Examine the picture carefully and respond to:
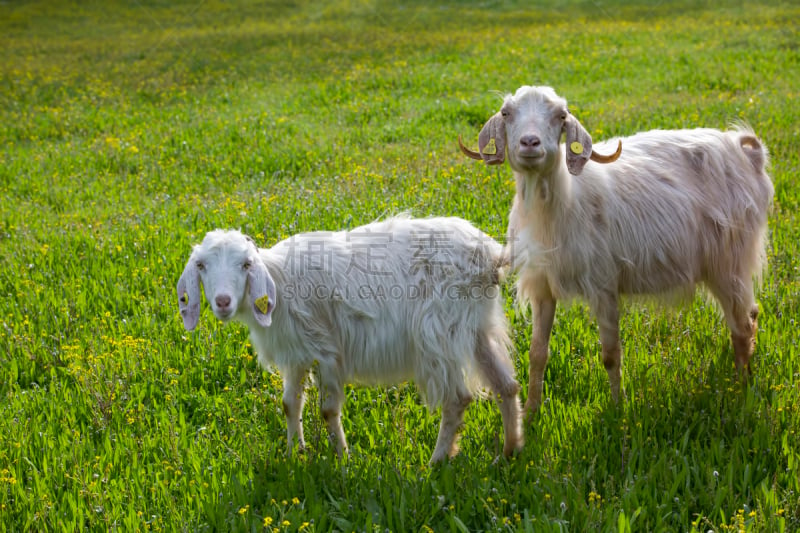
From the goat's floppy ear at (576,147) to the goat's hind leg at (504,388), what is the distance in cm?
107

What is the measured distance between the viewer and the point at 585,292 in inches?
179

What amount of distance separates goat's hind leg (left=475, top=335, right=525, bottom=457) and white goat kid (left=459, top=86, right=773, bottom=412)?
0.47m

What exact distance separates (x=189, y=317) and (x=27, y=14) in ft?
112

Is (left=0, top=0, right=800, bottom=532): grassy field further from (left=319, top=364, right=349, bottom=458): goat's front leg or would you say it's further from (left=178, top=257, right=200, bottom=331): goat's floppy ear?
(left=178, top=257, right=200, bottom=331): goat's floppy ear

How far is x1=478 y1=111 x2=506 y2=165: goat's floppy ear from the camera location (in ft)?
14.1

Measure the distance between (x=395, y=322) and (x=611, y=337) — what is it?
1.30 metres

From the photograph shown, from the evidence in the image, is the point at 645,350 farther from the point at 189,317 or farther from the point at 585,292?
the point at 189,317

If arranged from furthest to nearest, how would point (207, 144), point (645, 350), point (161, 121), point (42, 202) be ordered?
point (161, 121), point (207, 144), point (42, 202), point (645, 350)

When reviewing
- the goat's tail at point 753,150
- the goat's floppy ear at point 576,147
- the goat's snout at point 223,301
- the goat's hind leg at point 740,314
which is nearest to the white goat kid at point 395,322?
the goat's snout at point 223,301

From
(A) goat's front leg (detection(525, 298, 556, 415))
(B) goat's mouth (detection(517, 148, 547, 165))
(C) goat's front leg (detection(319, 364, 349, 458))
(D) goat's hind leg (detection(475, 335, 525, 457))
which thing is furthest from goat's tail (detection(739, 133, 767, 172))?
(C) goat's front leg (detection(319, 364, 349, 458))

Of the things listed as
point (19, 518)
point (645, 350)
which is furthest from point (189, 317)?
point (645, 350)

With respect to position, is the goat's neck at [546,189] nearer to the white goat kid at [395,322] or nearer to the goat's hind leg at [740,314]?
the white goat kid at [395,322]

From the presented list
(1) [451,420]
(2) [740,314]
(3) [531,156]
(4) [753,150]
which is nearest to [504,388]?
(1) [451,420]

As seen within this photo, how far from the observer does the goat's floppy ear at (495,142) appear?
430cm
